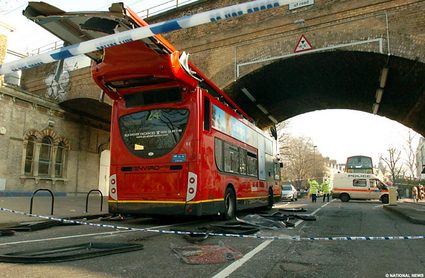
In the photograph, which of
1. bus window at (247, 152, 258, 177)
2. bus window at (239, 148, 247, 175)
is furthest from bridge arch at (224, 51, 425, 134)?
bus window at (239, 148, 247, 175)

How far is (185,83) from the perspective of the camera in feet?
29.8

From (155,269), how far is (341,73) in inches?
619

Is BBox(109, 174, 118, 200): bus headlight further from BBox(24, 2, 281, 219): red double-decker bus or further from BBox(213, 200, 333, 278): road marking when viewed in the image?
BBox(213, 200, 333, 278): road marking

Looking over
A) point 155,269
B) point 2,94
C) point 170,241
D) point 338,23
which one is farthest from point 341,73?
point 2,94

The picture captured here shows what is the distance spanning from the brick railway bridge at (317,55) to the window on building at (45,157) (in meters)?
3.03

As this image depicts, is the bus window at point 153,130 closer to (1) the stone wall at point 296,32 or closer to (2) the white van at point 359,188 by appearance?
(1) the stone wall at point 296,32

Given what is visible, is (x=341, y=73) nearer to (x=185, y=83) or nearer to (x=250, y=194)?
(x=250, y=194)

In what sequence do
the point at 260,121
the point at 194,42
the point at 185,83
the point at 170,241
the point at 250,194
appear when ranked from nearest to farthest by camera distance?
the point at 170,241 < the point at 185,83 < the point at 250,194 < the point at 194,42 < the point at 260,121

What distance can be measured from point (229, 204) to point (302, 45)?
8.40 meters

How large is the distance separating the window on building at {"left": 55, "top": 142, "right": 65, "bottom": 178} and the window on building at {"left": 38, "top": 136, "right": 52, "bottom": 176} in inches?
27.3

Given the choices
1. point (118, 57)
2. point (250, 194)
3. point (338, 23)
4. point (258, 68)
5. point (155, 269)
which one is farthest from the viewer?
point (258, 68)

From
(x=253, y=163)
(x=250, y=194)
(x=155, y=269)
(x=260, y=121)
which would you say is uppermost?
(x=260, y=121)

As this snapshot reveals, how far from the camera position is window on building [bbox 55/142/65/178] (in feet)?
77.6

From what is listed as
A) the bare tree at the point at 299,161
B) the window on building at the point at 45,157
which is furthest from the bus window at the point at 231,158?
the bare tree at the point at 299,161
